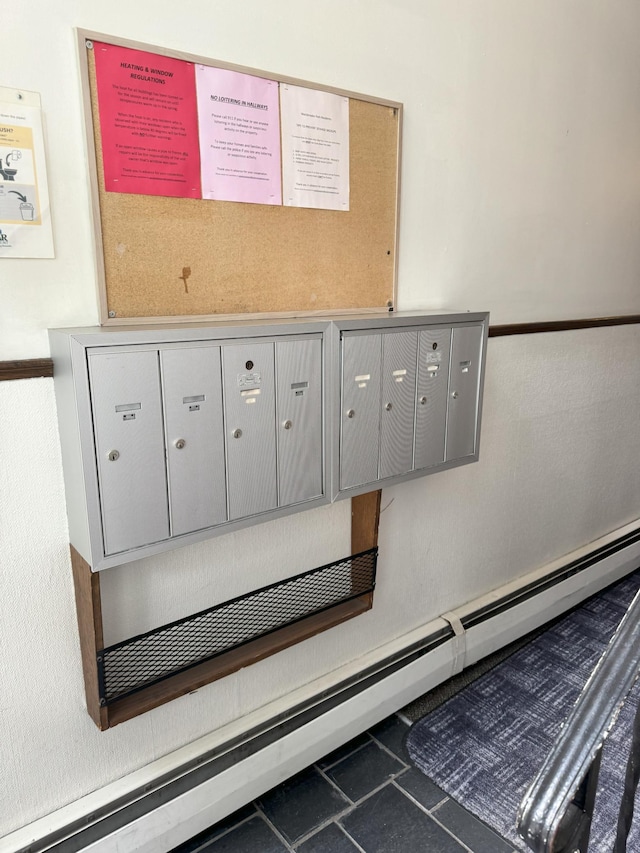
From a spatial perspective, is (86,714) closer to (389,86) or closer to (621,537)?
(389,86)

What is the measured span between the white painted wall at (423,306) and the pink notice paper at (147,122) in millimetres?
52

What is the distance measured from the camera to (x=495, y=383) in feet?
7.15

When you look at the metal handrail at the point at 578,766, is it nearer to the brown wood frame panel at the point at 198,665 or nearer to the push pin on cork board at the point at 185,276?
the brown wood frame panel at the point at 198,665

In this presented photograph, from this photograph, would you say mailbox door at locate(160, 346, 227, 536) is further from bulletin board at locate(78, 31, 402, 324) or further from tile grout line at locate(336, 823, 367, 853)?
tile grout line at locate(336, 823, 367, 853)

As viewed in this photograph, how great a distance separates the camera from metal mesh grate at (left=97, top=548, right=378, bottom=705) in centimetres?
140

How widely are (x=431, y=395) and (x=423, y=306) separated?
1.23 ft

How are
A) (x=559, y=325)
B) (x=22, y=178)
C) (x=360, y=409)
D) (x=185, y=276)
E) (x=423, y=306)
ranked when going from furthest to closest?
1. (x=559, y=325)
2. (x=423, y=306)
3. (x=360, y=409)
4. (x=185, y=276)
5. (x=22, y=178)

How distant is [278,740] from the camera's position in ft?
5.63

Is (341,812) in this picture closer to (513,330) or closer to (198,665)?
(198,665)

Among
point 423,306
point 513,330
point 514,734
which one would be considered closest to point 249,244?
point 423,306

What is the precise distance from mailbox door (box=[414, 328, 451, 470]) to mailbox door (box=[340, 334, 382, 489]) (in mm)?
152

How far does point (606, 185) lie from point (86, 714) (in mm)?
2514

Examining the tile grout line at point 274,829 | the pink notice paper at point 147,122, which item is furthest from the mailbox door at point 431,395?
the tile grout line at point 274,829

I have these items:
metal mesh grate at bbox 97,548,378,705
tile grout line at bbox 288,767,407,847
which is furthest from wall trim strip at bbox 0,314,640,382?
tile grout line at bbox 288,767,407,847
